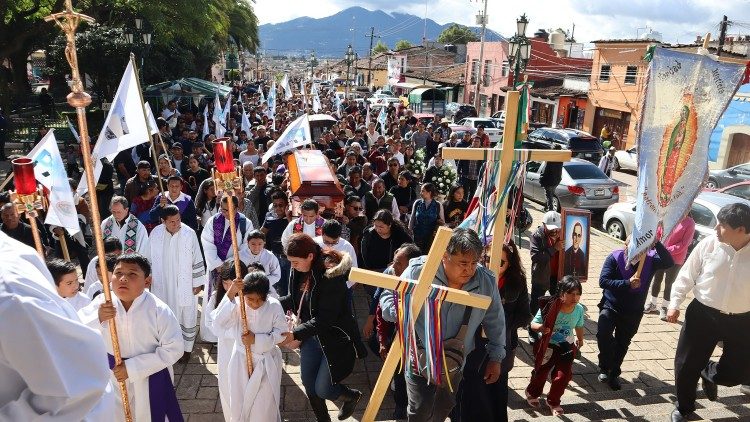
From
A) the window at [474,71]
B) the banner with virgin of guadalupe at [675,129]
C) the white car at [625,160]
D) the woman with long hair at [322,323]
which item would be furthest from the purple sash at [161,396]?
the window at [474,71]

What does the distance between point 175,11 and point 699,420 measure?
2471 centimetres

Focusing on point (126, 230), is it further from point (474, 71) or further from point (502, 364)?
point (474, 71)

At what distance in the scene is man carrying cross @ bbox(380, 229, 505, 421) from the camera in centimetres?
314

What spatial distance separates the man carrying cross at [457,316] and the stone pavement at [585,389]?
127 centimetres

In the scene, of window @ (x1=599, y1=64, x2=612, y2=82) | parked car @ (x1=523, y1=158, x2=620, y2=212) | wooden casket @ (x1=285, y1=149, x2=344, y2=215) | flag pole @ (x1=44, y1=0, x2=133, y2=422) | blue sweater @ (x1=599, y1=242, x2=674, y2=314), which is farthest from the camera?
window @ (x1=599, y1=64, x2=612, y2=82)

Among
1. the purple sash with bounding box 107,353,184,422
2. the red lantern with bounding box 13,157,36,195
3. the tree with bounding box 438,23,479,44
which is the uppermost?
the tree with bounding box 438,23,479,44

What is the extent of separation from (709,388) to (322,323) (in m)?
3.30

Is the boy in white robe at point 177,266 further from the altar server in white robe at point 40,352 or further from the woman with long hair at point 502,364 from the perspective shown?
the altar server in white robe at point 40,352

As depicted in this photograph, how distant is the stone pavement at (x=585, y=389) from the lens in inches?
175

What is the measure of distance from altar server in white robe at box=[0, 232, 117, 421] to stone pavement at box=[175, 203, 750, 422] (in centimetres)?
315

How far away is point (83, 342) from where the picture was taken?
166 centimetres

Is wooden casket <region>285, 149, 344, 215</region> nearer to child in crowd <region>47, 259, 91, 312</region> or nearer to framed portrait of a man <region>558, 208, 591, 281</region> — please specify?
framed portrait of a man <region>558, 208, 591, 281</region>

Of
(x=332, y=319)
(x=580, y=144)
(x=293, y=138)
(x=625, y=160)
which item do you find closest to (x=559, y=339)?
(x=332, y=319)

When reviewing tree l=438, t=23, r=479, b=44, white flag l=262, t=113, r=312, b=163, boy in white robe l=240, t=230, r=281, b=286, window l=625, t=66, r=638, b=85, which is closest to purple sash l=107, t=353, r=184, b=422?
boy in white robe l=240, t=230, r=281, b=286
